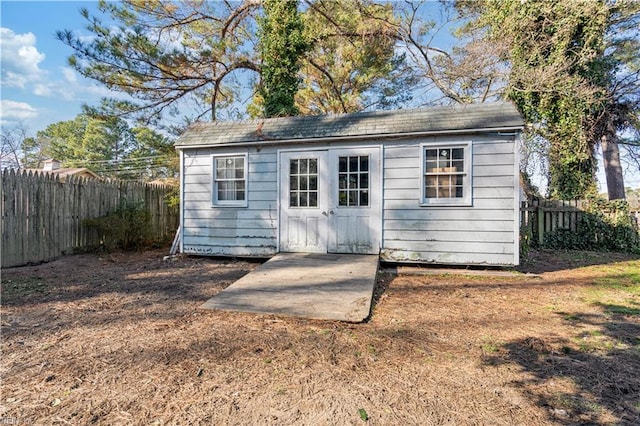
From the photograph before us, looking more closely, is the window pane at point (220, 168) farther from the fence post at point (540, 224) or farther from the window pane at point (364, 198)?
the fence post at point (540, 224)

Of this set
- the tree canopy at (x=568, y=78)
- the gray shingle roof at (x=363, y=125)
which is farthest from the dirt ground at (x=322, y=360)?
the tree canopy at (x=568, y=78)

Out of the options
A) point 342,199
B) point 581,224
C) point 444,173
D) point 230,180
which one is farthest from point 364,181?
point 581,224

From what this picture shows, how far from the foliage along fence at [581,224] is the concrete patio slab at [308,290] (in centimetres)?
657

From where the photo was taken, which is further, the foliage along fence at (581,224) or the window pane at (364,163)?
the foliage along fence at (581,224)

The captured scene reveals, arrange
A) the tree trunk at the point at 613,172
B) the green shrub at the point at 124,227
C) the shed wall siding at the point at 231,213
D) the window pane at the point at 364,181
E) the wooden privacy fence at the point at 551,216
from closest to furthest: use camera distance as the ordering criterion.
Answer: the window pane at the point at 364,181
the shed wall siding at the point at 231,213
the green shrub at the point at 124,227
the wooden privacy fence at the point at 551,216
the tree trunk at the point at 613,172

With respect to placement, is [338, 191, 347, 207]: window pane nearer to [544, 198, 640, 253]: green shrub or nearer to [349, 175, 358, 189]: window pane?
[349, 175, 358, 189]: window pane

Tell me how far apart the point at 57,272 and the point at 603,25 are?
15567 millimetres

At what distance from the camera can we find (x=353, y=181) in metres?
6.89

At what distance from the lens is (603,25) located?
986cm

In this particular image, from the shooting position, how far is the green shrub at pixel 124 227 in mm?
8578

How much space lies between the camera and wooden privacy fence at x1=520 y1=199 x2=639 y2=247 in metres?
9.85

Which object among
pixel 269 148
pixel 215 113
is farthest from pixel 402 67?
pixel 269 148

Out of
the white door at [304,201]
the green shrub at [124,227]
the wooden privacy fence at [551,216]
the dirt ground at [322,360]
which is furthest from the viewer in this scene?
the wooden privacy fence at [551,216]

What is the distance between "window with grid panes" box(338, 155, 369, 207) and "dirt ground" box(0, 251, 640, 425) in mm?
2383
